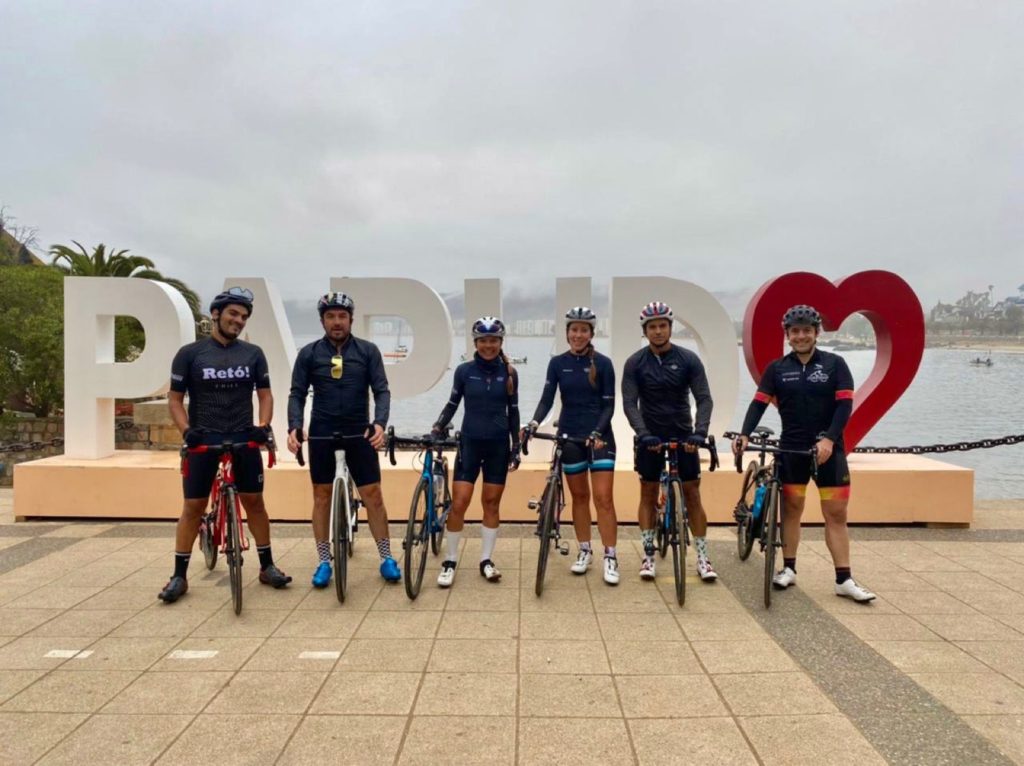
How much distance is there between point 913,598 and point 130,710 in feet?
15.1

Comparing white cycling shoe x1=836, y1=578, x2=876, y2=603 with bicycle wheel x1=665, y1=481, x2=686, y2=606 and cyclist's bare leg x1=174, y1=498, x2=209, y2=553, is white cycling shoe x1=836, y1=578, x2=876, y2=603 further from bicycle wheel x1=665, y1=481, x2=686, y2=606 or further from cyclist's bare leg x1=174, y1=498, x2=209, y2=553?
cyclist's bare leg x1=174, y1=498, x2=209, y2=553

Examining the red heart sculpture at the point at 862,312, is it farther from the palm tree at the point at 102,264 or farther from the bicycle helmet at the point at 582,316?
the palm tree at the point at 102,264

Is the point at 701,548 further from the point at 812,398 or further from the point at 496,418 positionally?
the point at 496,418

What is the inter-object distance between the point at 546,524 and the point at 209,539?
244 centimetres

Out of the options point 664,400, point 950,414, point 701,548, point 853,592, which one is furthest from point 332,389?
point 950,414

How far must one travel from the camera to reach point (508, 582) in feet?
15.4

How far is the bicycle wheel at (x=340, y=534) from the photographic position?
13.8 feet

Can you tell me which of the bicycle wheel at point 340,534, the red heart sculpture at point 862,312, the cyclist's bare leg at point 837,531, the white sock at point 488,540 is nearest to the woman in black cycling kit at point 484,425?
the white sock at point 488,540

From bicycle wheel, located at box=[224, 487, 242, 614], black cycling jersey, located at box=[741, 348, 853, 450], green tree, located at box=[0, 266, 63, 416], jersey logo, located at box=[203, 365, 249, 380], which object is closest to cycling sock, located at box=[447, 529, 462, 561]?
bicycle wheel, located at box=[224, 487, 242, 614]

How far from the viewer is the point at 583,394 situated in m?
4.61

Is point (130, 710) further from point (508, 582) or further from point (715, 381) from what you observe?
point (715, 381)

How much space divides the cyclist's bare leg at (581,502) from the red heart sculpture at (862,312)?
8.77 ft

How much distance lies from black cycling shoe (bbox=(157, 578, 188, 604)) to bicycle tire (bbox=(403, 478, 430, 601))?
1.44 m

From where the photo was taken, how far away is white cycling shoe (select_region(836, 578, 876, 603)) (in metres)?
4.29
